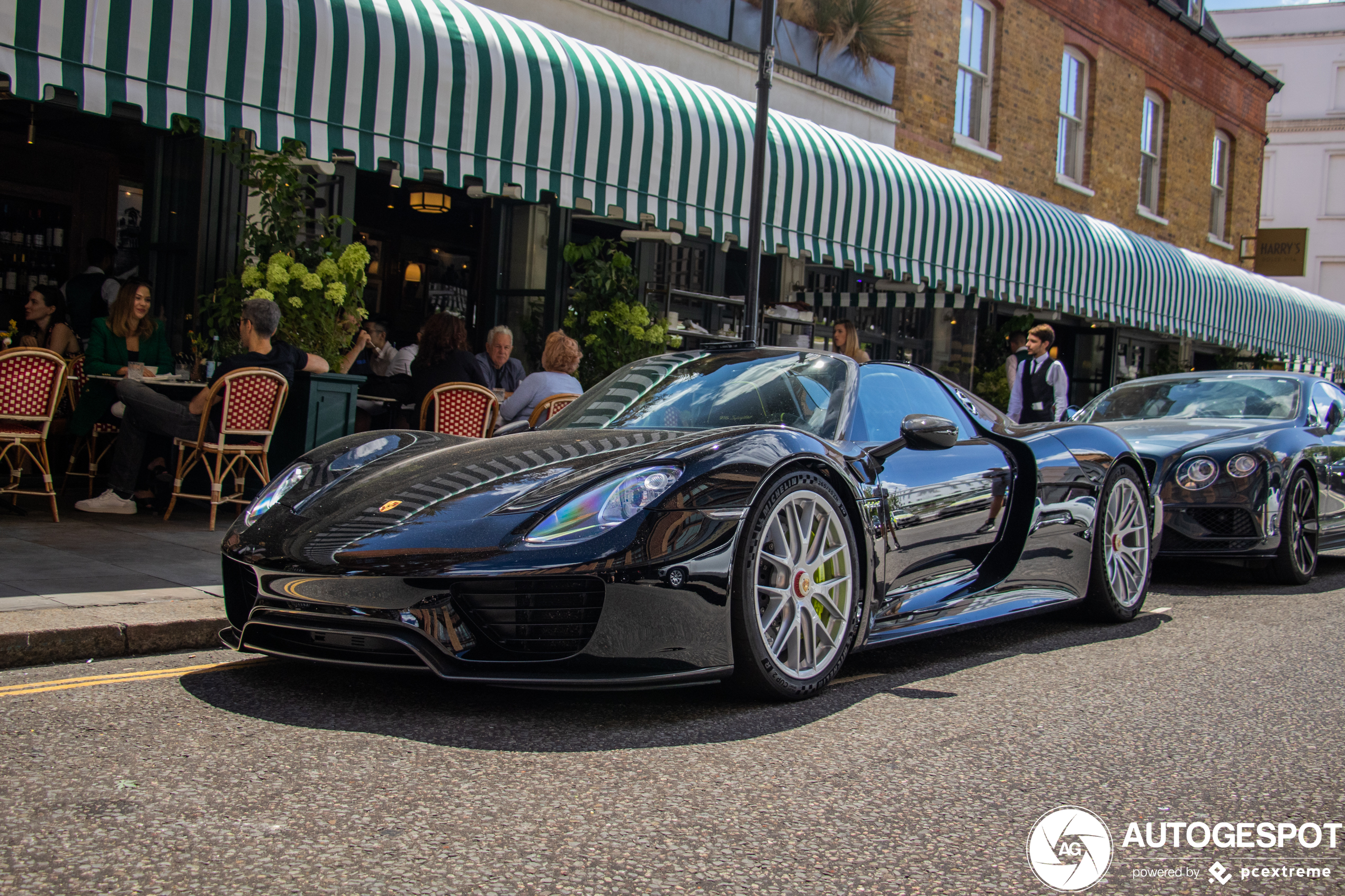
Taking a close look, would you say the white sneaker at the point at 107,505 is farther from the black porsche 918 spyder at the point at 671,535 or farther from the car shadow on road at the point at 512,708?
the car shadow on road at the point at 512,708

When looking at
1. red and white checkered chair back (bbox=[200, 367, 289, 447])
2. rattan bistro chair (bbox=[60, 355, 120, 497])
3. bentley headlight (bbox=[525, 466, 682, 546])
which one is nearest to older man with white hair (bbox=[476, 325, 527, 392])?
red and white checkered chair back (bbox=[200, 367, 289, 447])

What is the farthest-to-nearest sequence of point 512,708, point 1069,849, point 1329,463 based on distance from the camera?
point 1329,463, point 512,708, point 1069,849

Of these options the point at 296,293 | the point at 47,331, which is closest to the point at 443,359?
the point at 296,293

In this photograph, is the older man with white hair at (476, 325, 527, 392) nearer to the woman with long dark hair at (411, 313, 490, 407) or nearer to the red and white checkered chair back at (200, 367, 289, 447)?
the woman with long dark hair at (411, 313, 490, 407)

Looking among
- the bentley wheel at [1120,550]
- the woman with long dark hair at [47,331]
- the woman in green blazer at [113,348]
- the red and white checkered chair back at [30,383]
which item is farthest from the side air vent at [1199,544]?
the woman with long dark hair at [47,331]

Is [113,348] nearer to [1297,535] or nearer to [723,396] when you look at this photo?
[723,396]

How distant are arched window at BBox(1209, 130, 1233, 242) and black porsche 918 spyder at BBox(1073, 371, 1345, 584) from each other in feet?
58.9

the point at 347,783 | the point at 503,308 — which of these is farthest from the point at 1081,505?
the point at 503,308

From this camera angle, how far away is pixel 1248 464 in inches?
293

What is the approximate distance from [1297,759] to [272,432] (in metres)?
6.42

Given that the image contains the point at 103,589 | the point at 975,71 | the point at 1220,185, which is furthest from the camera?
the point at 1220,185

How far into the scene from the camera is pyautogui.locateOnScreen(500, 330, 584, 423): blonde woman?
838cm

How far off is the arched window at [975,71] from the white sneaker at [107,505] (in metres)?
13.0

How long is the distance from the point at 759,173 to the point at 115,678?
599 cm
